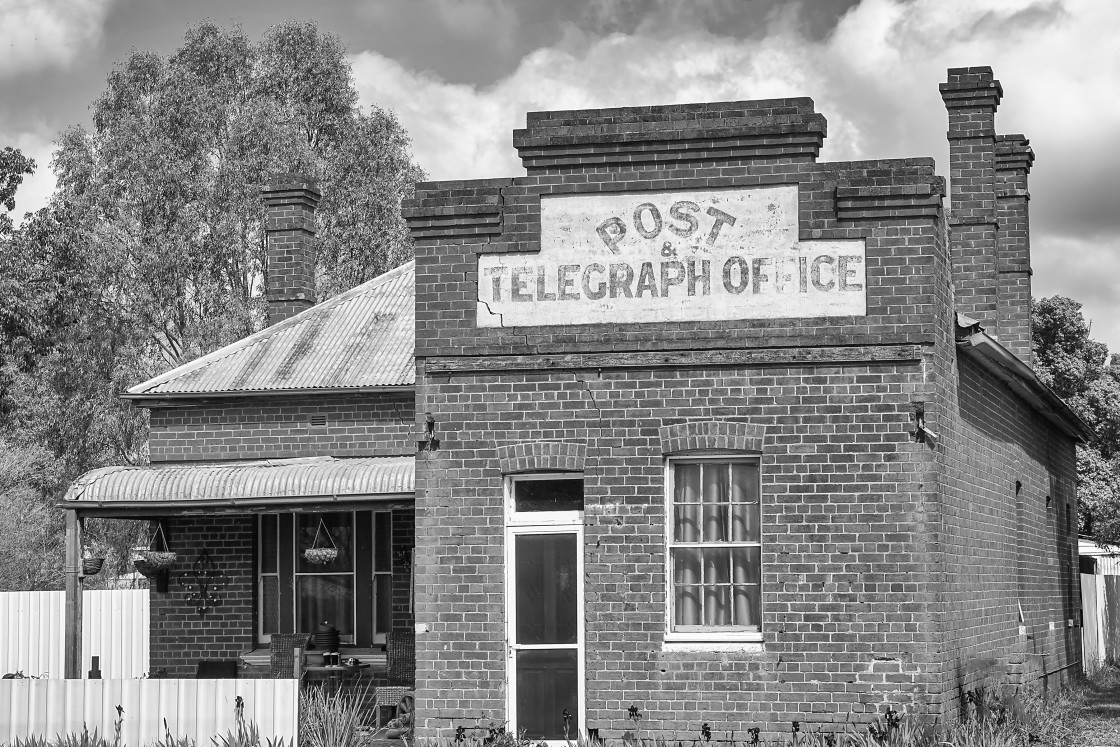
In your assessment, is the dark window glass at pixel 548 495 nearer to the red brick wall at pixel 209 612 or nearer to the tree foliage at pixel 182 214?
the red brick wall at pixel 209 612

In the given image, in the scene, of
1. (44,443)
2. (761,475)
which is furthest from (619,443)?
(44,443)

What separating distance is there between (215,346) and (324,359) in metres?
17.9

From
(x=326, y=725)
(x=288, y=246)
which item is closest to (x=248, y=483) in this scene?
(x=326, y=725)

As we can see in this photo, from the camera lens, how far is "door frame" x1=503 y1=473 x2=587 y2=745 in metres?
13.2

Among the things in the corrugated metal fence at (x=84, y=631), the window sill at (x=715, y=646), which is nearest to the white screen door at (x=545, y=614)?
the window sill at (x=715, y=646)

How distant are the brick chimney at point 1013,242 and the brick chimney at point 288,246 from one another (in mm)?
10227

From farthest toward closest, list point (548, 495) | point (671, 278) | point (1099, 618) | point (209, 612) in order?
1. point (1099, 618)
2. point (209, 612)
3. point (548, 495)
4. point (671, 278)

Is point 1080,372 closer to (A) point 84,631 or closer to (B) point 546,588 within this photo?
(A) point 84,631

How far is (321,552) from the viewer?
17547 millimetres

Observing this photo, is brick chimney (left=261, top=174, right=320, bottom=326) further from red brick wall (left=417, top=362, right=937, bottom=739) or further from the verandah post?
red brick wall (left=417, top=362, right=937, bottom=739)

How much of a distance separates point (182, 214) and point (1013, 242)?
71.5 feet

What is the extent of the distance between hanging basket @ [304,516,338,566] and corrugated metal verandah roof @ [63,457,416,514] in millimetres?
1074

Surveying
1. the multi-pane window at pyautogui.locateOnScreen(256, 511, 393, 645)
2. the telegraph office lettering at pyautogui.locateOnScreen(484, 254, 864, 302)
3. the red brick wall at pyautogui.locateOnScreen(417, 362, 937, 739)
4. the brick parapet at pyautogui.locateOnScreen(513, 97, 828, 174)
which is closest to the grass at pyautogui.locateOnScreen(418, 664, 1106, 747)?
the red brick wall at pyautogui.locateOnScreen(417, 362, 937, 739)

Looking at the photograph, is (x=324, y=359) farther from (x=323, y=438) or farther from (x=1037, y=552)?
(x=1037, y=552)
